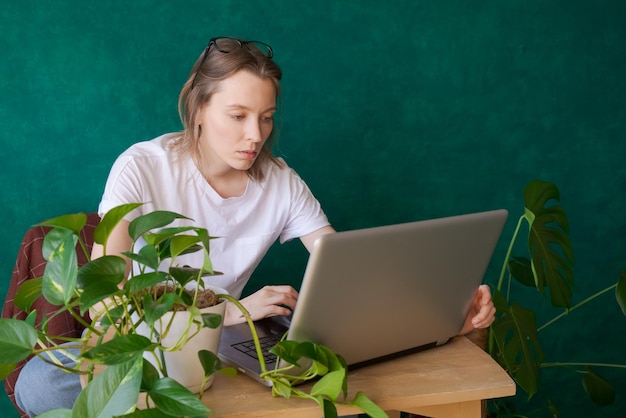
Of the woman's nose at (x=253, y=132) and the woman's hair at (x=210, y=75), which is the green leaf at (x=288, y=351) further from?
the woman's hair at (x=210, y=75)

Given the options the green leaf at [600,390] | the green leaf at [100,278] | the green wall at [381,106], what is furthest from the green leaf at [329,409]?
the green leaf at [600,390]

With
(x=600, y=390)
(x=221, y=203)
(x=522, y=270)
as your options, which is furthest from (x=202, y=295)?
(x=600, y=390)

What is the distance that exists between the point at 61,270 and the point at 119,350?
0.47 ft

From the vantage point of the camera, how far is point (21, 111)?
226 centimetres

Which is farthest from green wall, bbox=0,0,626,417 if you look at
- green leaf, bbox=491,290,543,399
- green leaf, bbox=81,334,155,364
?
green leaf, bbox=81,334,155,364

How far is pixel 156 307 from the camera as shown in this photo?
1041 mm

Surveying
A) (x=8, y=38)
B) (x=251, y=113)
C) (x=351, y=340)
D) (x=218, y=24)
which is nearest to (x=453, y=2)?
(x=218, y=24)

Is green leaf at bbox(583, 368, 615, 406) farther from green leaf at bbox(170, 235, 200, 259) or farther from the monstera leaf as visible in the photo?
green leaf at bbox(170, 235, 200, 259)

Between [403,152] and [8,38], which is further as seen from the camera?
[403,152]

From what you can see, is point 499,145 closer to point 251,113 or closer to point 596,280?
point 596,280

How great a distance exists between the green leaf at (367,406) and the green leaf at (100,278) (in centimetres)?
40

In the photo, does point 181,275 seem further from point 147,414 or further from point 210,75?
point 210,75

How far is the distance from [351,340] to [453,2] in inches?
65.7

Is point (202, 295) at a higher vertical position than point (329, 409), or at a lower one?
higher
